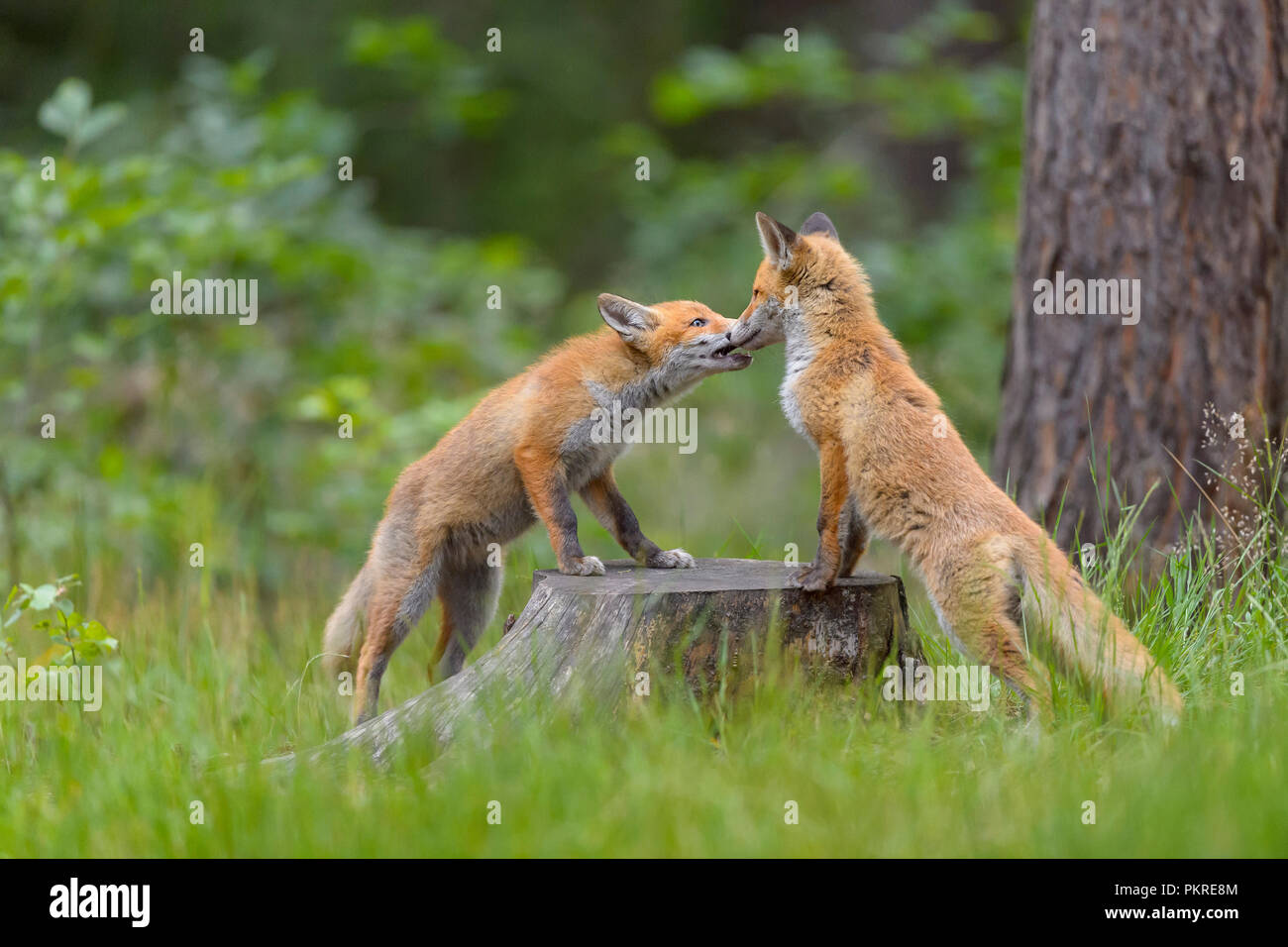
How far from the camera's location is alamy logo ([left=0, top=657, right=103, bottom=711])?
460 cm

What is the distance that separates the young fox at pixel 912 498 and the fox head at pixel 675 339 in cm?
12

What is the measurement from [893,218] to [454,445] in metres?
10.6

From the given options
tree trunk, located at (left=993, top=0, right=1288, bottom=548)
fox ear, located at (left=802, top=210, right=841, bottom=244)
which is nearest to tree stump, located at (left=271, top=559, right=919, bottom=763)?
tree trunk, located at (left=993, top=0, right=1288, bottom=548)

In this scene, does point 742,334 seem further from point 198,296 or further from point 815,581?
point 198,296

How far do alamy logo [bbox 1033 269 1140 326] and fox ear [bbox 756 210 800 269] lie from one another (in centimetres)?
141

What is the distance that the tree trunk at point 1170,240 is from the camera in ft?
17.1

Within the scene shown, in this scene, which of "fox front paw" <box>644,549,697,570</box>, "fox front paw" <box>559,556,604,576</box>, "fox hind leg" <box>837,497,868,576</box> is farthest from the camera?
"fox front paw" <box>644,549,697,570</box>

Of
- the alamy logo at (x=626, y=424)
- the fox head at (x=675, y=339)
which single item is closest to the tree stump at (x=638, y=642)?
the alamy logo at (x=626, y=424)

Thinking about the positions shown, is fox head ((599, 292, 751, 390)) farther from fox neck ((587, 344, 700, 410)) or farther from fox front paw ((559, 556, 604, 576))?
fox front paw ((559, 556, 604, 576))

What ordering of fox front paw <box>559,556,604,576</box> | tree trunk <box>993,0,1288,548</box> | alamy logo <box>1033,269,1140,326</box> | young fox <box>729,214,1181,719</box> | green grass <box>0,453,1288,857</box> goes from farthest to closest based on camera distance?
alamy logo <box>1033,269,1140,326</box>, tree trunk <box>993,0,1288,548</box>, fox front paw <box>559,556,604,576</box>, young fox <box>729,214,1181,719</box>, green grass <box>0,453,1288,857</box>
